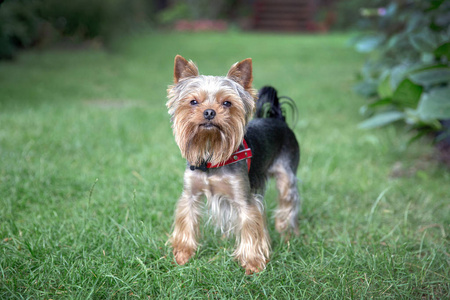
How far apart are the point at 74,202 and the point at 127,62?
7.83m

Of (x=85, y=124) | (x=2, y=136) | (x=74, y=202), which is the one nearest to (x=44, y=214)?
(x=74, y=202)

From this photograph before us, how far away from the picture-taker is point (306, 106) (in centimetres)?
701

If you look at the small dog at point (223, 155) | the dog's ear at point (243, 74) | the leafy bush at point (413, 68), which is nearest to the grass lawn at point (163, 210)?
the small dog at point (223, 155)

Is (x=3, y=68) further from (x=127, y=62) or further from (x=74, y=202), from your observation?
(x=74, y=202)

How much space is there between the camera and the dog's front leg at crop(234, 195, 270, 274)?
2.56 metres

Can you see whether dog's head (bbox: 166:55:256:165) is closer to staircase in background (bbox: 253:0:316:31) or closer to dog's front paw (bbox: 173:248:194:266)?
dog's front paw (bbox: 173:248:194:266)

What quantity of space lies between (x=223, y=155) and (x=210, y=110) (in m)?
0.31

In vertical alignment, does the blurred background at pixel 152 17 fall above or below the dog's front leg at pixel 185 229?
above

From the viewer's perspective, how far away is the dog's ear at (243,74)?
248cm

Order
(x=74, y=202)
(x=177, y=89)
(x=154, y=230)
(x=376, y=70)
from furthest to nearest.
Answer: (x=376, y=70), (x=74, y=202), (x=154, y=230), (x=177, y=89)

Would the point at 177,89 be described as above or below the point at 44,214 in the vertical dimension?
above

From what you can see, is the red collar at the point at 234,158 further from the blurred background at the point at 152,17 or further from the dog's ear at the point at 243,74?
the blurred background at the point at 152,17

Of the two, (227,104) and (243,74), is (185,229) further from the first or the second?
(243,74)

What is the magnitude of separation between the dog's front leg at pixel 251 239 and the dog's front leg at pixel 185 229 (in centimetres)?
30
